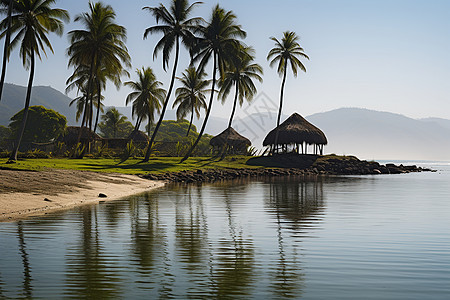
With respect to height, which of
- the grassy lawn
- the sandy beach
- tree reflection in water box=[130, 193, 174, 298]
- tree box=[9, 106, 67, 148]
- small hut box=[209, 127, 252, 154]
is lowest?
tree reflection in water box=[130, 193, 174, 298]

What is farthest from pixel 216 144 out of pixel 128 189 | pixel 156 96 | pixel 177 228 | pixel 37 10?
pixel 177 228

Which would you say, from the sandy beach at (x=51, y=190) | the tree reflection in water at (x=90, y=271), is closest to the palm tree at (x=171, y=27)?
the sandy beach at (x=51, y=190)

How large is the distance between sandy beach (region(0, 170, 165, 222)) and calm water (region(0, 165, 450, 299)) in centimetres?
130

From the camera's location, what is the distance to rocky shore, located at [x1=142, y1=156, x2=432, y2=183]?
3553 centimetres

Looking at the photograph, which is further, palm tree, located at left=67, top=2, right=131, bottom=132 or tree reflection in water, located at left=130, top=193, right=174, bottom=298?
palm tree, located at left=67, top=2, right=131, bottom=132

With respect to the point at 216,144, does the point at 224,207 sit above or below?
below

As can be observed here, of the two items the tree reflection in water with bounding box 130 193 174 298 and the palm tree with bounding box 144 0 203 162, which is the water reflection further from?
the palm tree with bounding box 144 0 203 162

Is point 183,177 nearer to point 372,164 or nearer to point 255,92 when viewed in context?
point 255,92

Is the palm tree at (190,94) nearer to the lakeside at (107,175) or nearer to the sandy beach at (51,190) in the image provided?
the lakeside at (107,175)

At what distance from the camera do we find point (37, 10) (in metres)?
32.4

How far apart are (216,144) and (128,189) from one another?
38763mm

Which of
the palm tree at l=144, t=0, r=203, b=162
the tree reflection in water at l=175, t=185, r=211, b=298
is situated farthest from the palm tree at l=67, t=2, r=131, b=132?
the tree reflection in water at l=175, t=185, r=211, b=298

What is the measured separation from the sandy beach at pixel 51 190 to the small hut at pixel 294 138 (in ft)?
104

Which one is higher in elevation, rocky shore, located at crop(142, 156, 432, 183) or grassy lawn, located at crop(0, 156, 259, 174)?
grassy lawn, located at crop(0, 156, 259, 174)
